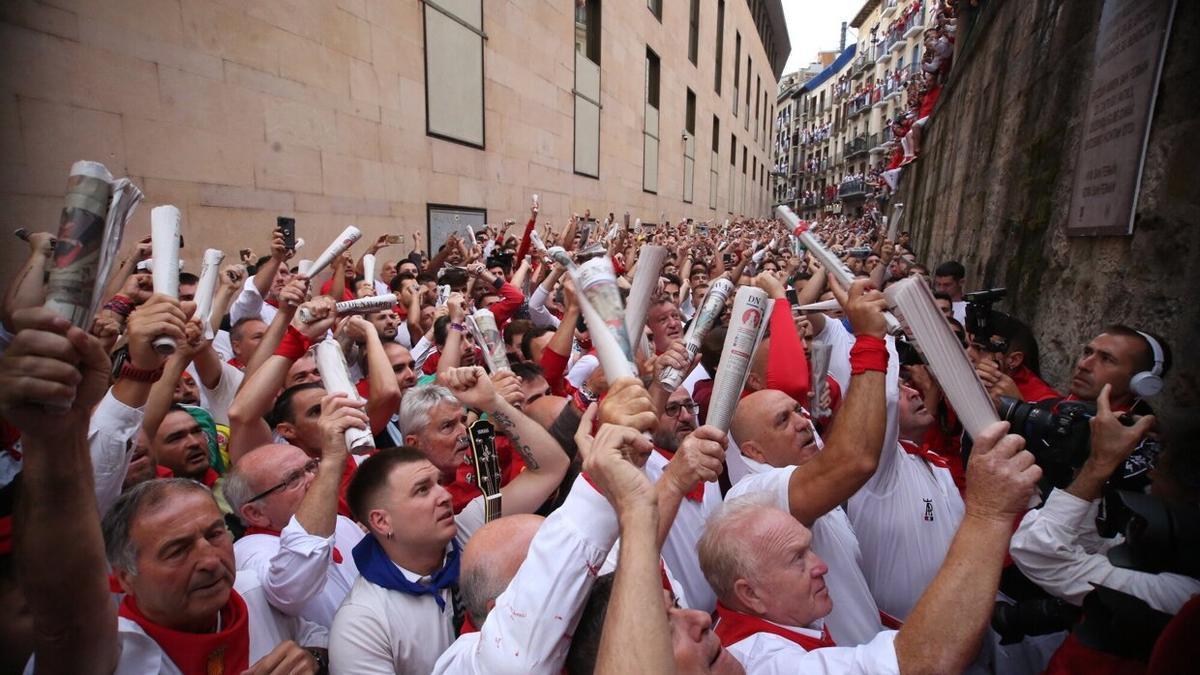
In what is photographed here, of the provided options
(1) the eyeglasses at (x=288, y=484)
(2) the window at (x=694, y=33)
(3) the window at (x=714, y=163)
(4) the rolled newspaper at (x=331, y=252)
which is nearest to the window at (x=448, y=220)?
(4) the rolled newspaper at (x=331, y=252)

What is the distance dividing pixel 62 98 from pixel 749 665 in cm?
608

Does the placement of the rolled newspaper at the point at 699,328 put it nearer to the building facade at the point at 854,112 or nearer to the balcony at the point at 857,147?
the building facade at the point at 854,112

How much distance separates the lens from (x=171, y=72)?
18.0ft

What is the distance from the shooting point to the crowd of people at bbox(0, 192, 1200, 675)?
123 cm

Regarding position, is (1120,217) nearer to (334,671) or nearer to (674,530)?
(674,530)

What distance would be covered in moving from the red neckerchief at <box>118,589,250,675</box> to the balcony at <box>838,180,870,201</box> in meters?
47.7

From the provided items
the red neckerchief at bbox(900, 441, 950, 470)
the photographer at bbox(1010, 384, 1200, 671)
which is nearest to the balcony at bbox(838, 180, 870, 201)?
the red neckerchief at bbox(900, 441, 950, 470)

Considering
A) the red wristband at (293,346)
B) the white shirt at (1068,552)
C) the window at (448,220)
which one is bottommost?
the white shirt at (1068,552)

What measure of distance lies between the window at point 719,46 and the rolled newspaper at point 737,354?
28612 mm

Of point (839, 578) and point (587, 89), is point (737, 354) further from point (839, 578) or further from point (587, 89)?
point (587, 89)

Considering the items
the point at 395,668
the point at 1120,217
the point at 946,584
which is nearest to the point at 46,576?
the point at 395,668

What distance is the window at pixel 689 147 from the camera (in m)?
23.9

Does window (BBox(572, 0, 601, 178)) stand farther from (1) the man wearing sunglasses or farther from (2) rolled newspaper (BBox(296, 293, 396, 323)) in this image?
(1) the man wearing sunglasses

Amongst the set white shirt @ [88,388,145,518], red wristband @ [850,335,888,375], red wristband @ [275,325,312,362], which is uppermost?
red wristband @ [850,335,888,375]
